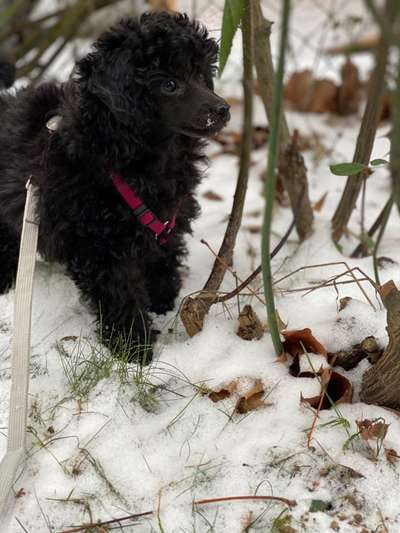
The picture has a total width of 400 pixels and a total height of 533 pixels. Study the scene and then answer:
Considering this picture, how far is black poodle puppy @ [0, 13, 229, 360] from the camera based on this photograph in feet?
5.79

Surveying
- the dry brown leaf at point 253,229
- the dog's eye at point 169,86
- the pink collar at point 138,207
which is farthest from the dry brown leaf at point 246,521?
the dry brown leaf at point 253,229

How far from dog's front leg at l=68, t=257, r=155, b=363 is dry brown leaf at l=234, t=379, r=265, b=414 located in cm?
39

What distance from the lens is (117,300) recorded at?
2.08m

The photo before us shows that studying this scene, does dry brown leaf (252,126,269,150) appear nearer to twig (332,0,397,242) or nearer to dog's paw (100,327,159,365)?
twig (332,0,397,242)

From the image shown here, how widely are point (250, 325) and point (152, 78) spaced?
2.72ft

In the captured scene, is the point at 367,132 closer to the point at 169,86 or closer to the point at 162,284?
the point at 169,86

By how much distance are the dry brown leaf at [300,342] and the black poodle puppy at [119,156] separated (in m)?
0.46

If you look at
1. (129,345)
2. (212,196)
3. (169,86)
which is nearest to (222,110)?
(169,86)

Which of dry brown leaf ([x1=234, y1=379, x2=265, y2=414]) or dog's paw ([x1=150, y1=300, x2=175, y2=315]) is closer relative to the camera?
dry brown leaf ([x1=234, y1=379, x2=265, y2=414])

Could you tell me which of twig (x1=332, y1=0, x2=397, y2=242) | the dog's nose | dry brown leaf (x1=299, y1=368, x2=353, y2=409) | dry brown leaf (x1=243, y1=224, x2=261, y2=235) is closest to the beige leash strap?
the dog's nose

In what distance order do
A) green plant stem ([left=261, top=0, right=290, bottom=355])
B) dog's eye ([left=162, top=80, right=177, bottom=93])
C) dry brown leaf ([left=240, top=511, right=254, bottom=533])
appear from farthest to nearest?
dog's eye ([left=162, top=80, right=177, bottom=93]) → dry brown leaf ([left=240, top=511, right=254, bottom=533]) → green plant stem ([left=261, top=0, right=290, bottom=355])

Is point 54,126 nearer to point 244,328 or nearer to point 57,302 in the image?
point 57,302

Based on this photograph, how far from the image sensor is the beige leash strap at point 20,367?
4.97ft

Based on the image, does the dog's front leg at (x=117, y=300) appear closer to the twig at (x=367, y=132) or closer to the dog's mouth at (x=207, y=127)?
the dog's mouth at (x=207, y=127)
